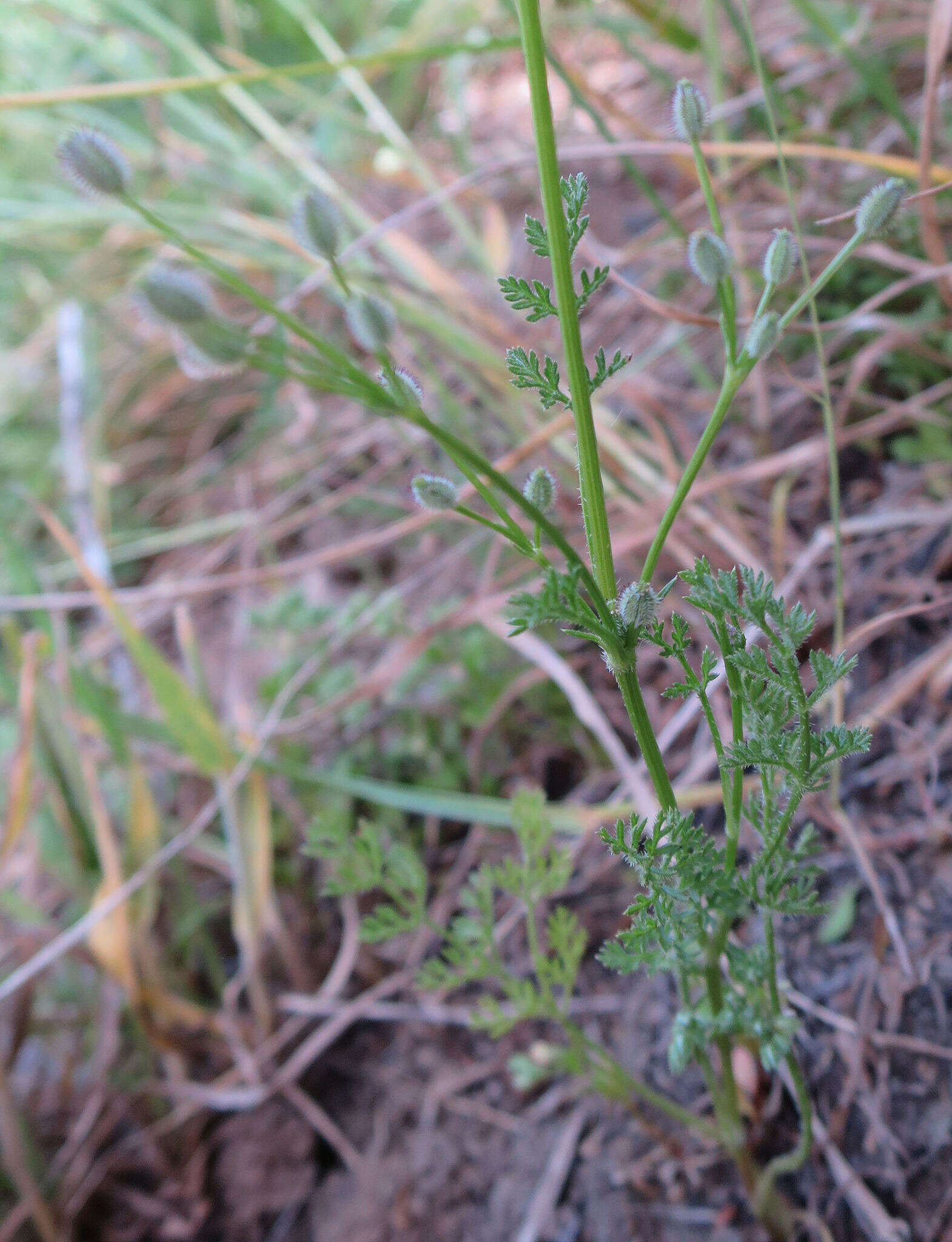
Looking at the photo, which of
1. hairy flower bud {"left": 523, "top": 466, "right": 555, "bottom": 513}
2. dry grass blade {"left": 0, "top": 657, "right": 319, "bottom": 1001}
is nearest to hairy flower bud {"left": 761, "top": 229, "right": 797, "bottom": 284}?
hairy flower bud {"left": 523, "top": 466, "right": 555, "bottom": 513}

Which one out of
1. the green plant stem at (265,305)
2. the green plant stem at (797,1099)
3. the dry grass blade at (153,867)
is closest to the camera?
the green plant stem at (265,305)

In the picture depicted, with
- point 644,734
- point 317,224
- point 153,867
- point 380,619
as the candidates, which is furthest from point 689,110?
point 153,867

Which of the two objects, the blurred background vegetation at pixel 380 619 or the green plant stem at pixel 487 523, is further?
the blurred background vegetation at pixel 380 619

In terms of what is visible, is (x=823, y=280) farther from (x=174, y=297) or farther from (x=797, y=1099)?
(x=797, y=1099)

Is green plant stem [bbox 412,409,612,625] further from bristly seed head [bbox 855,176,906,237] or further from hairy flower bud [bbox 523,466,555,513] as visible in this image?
bristly seed head [bbox 855,176,906,237]

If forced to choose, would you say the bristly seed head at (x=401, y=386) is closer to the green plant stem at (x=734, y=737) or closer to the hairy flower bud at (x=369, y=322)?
the hairy flower bud at (x=369, y=322)

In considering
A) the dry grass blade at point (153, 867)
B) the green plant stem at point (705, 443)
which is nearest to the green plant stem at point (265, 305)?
the green plant stem at point (705, 443)

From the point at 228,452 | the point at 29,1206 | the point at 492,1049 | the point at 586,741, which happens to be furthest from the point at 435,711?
the point at 228,452
